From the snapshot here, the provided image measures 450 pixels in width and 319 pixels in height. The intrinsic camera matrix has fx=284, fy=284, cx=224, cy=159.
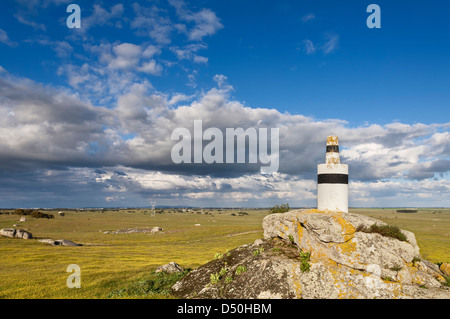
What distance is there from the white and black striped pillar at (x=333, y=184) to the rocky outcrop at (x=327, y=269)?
133 cm

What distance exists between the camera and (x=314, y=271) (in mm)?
16578

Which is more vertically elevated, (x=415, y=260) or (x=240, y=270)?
(x=415, y=260)

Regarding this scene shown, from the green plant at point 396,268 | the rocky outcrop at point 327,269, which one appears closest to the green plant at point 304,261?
the rocky outcrop at point 327,269

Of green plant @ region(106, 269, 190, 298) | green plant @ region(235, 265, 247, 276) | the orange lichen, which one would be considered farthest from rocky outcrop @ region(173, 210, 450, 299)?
the orange lichen

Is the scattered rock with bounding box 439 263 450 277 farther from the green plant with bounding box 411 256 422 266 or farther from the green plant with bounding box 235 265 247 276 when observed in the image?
the green plant with bounding box 235 265 247 276

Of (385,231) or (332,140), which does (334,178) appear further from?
(385,231)

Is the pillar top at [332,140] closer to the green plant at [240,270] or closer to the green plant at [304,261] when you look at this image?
the green plant at [304,261]

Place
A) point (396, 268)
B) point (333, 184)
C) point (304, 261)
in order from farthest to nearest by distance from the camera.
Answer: point (333, 184), point (304, 261), point (396, 268)

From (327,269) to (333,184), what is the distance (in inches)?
257

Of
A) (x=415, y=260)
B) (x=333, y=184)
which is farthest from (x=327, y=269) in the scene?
(x=333, y=184)

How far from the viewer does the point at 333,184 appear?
68.1 ft
